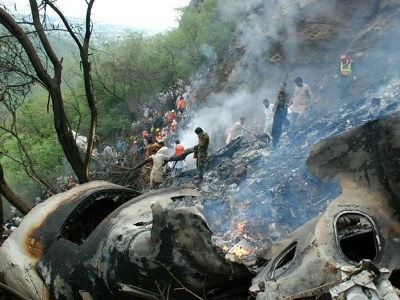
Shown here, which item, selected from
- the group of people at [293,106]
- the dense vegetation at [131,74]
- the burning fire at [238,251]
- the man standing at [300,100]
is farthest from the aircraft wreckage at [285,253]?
the dense vegetation at [131,74]

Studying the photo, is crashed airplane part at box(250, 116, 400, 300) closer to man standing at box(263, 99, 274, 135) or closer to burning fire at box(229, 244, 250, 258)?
burning fire at box(229, 244, 250, 258)

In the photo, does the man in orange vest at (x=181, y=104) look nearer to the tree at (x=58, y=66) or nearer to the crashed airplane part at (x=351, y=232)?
the tree at (x=58, y=66)

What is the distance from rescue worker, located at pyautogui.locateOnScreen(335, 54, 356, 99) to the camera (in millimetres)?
13625

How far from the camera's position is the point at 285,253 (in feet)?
11.3

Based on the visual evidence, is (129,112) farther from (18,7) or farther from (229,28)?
(18,7)

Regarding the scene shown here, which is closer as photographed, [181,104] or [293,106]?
[293,106]

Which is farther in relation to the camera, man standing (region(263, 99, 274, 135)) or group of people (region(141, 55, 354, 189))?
man standing (region(263, 99, 274, 135))

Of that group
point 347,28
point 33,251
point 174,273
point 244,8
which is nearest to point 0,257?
point 33,251

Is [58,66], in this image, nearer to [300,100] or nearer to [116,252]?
[116,252]

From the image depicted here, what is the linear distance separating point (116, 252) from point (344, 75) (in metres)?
11.9

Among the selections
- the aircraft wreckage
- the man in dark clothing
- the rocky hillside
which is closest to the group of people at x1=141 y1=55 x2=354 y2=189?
the man in dark clothing

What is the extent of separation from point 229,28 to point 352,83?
1357 centimetres

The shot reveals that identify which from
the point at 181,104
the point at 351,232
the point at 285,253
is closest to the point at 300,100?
the point at 351,232

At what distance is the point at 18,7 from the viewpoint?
299 inches
